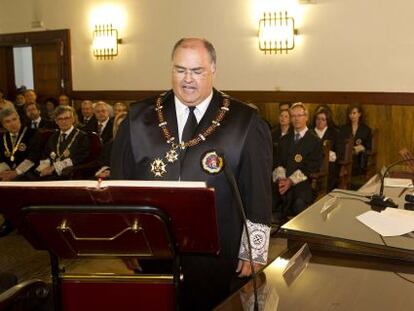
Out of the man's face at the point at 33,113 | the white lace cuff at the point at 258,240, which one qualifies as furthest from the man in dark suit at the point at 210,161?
the man's face at the point at 33,113

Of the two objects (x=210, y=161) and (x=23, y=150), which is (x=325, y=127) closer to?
(x=23, y=150)

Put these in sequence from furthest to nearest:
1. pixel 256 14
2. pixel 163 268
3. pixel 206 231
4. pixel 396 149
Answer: pixel 256 14
pixel 396 149
pixel 163 268
pixel 206 231

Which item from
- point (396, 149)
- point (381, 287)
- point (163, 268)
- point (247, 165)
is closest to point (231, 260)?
point (163, 268)

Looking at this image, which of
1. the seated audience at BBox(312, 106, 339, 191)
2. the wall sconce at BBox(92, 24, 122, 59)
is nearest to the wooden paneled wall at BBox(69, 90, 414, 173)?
the seated audience at BBox(312, 106, 339, 191)

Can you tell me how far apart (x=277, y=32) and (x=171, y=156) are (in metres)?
4.53

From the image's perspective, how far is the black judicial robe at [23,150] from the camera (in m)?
4.73

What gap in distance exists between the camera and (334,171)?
4.64m

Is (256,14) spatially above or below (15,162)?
above

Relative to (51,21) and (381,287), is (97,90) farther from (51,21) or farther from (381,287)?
(381,287)

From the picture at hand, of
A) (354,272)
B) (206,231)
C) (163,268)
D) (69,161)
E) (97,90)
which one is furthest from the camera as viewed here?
(97,90)

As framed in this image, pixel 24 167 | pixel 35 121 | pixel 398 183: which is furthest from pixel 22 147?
pixel 398 183

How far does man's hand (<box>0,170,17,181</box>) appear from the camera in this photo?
14.8ft

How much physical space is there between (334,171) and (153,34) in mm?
3588

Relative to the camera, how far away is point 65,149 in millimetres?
4523
